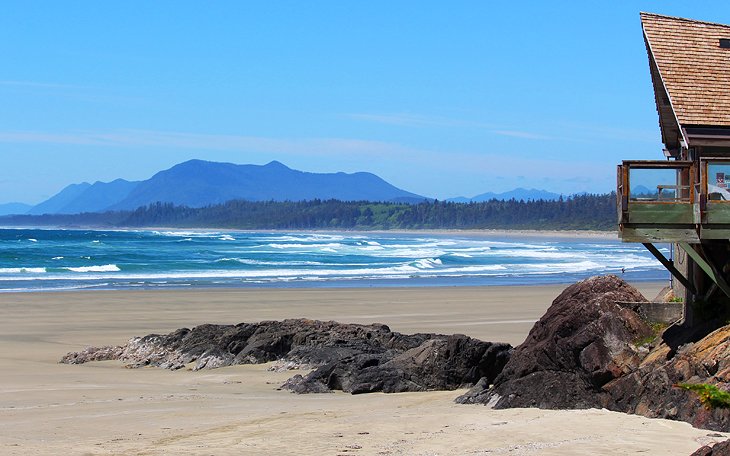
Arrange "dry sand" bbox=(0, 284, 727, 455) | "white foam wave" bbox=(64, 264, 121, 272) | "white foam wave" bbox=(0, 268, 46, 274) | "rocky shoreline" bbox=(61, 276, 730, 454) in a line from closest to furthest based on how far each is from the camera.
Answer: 1. "dry sand" bbox=(0, 284, 727, 455)
2. "rocky shoreline" bbox=(61, 276, 730, 454)
3. "white foam wave" bbox=(0, 268, 46, 274)
4. "white foam wave" bbox=(64, 264, 121, 272)

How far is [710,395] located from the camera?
356 inches

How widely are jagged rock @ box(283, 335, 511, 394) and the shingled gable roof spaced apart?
384 cm

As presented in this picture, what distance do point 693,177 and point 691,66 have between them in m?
1.79

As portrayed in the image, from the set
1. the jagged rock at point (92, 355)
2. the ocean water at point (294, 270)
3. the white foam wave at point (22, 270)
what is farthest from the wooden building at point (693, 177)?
the white foam wave at point (22, 270)

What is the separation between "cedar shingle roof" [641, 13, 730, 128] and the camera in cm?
1150

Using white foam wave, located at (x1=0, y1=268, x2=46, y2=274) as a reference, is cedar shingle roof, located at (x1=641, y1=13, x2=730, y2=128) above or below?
above

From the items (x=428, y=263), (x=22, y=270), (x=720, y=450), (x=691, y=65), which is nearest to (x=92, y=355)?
(x=691, y=65)

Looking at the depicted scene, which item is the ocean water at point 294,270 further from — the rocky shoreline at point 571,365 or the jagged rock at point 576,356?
the jagged rock at point 576,356

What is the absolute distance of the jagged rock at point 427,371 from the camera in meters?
13.6

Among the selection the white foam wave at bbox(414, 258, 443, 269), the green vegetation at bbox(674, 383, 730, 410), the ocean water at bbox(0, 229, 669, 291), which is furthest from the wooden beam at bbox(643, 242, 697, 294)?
the white foam wave at bbox(414, 258, 443, 269)

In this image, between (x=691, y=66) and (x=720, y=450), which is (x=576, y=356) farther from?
(x=720, y=450)

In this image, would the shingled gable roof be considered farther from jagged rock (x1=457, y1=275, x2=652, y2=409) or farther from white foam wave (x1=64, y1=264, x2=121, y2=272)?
white foam wave (x1=64, y1=264, x2=121, y2=272)

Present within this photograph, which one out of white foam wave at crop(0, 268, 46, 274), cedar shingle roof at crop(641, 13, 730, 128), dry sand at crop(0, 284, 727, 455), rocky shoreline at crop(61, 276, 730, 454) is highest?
cedar shingle roof at crop(641, 13, 730, 128)

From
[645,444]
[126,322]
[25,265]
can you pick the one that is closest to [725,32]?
[645,444]
